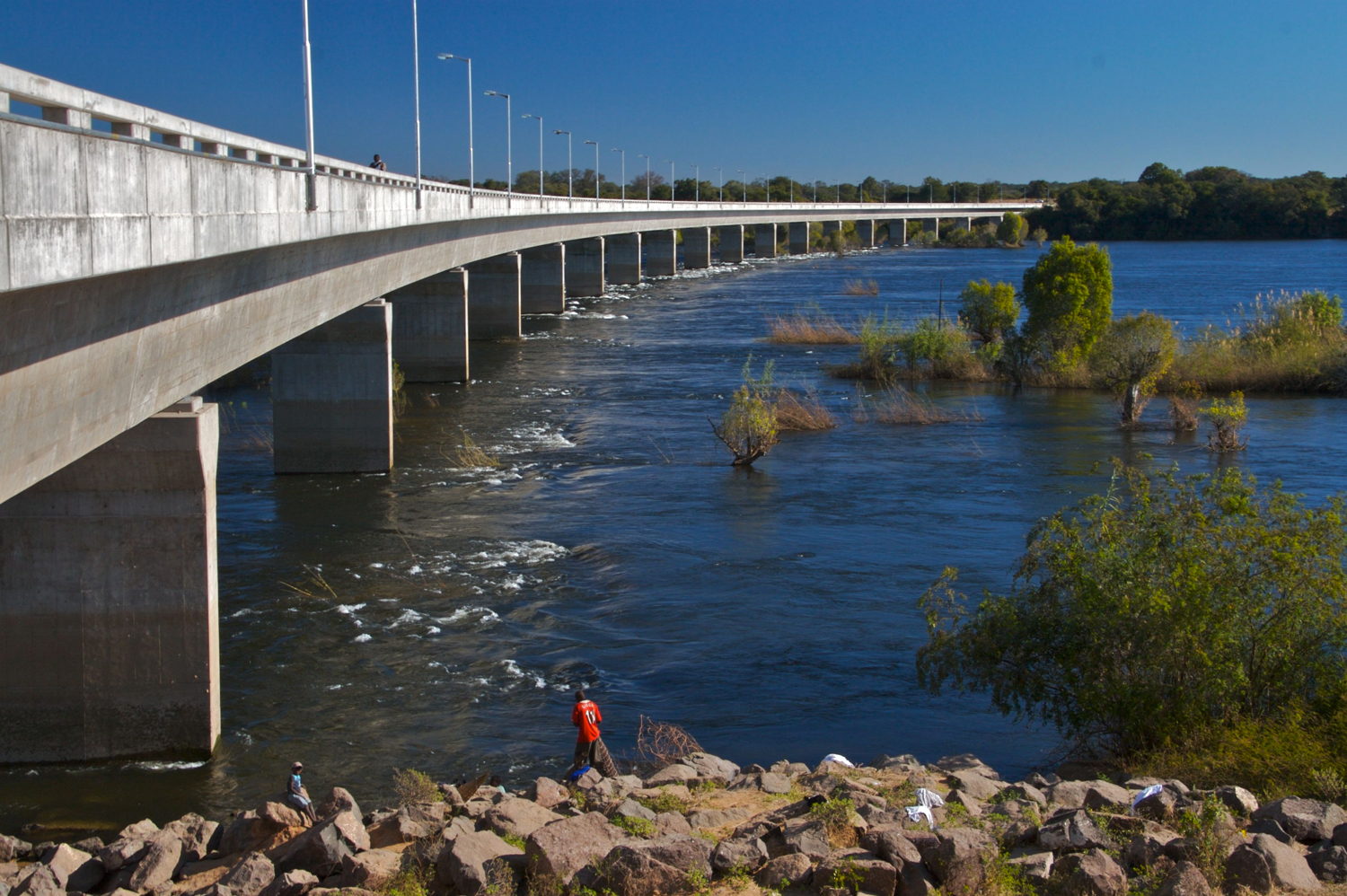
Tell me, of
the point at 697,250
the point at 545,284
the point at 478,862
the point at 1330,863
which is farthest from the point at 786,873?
the point at 697,250

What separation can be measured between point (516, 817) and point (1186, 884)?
5.19 metres

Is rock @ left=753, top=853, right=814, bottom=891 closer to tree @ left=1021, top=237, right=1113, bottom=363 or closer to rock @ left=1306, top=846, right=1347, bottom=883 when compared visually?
rock @ left=1306, top=846, right=1347, bottom=883

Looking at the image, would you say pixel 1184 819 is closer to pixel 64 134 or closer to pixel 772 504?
pixel 64 134

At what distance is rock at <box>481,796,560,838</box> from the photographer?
10.1 metres

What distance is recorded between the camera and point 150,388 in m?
13.9

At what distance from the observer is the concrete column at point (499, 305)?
60031 mm

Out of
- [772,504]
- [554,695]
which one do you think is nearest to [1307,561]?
[554,695]

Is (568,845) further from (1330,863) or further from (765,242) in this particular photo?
(765,242)

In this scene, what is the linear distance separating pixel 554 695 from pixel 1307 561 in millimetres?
8934

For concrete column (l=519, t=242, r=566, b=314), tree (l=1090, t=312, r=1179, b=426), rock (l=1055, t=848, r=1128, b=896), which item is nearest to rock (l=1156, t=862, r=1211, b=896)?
rock (l=1055, t=848, r=1128, b=896)

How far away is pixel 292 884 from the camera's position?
9.09m

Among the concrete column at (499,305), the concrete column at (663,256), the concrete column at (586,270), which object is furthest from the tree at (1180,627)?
the concrete column at (663,256)

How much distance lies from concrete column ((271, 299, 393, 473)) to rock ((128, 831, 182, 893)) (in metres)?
18.8

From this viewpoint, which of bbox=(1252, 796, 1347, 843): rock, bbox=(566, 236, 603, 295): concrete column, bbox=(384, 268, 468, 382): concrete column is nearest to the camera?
bbox=(1252, 796, 1347, 843): rock
